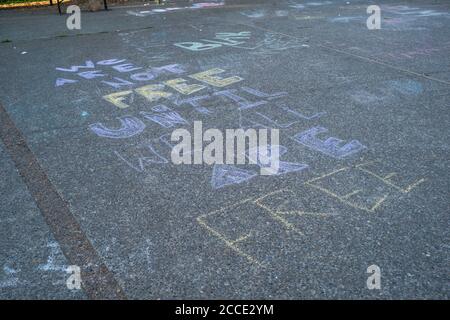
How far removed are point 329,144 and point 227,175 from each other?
127cm

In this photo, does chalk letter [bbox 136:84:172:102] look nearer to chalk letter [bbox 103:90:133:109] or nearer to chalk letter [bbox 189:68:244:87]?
chalk letter [bbox 103:90:133:109]

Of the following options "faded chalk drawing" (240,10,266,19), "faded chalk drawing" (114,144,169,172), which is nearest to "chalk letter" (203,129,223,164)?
"faded chalk drawing" (114,144,169,172)

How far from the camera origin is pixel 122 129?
4.69 meters

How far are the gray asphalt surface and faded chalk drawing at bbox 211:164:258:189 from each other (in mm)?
19

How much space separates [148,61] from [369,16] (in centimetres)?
784

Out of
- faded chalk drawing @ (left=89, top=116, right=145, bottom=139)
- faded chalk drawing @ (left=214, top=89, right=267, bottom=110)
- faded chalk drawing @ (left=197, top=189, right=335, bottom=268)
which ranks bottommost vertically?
faded chalk drawing @ (left=197, top=189, right=335, bottom=268)

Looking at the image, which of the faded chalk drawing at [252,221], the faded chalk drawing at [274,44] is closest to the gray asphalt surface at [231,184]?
the faded chalk drawing at [252,221]

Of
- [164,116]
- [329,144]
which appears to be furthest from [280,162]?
[164,116]

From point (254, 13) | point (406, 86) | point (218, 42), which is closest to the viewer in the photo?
point (406, 86)

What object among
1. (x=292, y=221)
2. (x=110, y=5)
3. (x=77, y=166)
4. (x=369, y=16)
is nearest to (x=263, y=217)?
(x=292, y=221)

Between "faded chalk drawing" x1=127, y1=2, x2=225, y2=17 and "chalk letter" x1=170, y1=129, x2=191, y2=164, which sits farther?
"faded chalk drawing" x1=127, y1=2, x2=225, y2=17

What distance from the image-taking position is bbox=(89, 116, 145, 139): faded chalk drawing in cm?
455

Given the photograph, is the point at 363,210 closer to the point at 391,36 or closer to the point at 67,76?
the point at 67,76

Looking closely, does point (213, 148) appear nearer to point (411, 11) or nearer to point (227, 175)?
point (227, 175)
